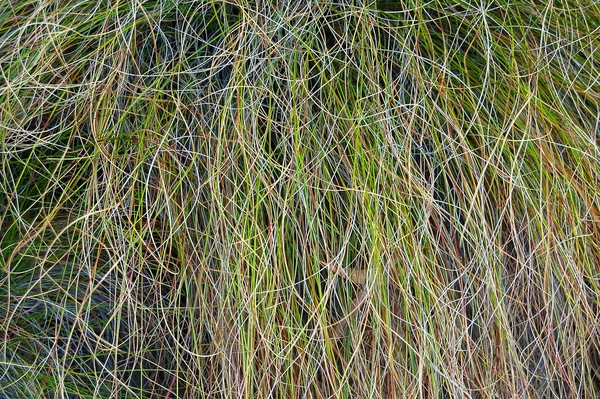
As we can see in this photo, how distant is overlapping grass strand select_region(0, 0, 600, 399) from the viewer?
87 centimetres

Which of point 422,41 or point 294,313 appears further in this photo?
point 422,41

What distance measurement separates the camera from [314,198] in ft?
2.94

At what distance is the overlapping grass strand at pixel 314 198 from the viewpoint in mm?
874

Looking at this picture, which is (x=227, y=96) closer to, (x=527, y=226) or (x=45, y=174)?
(x=45, y=174)

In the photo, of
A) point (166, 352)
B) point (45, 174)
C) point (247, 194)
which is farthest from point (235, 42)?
point (166, 352)

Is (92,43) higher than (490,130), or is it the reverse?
(92,43)

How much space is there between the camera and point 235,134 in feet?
3.00

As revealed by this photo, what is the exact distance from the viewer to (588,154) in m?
0.91

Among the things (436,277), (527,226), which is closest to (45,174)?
(436,277)

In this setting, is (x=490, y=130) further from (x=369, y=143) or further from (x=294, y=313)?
(x=294, y=313)

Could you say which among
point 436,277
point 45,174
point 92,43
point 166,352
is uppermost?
point 92,43

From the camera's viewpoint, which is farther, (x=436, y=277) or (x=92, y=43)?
(x=92, y=43)

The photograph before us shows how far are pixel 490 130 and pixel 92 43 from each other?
591mm

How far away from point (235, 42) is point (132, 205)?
26cm
